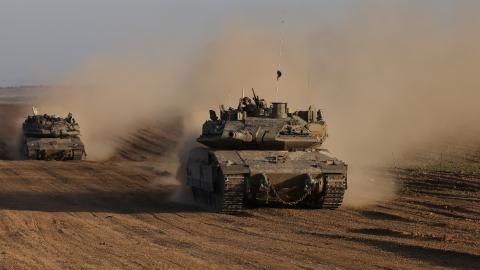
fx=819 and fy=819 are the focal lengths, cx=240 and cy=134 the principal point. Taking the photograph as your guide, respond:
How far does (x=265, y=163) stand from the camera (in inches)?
716

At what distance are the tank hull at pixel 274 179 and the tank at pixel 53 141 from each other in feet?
63.9

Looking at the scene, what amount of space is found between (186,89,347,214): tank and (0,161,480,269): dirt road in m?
0.46

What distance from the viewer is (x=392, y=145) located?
36719mm

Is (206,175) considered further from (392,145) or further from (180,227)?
(392,145)

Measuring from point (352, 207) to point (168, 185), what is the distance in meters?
8.89

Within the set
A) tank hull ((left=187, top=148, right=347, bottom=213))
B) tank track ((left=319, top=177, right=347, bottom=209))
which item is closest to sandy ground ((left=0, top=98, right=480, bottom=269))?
tank track ((left=319, top=177, right=347, bottom=209))

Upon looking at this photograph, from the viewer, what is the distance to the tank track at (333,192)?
17859mm

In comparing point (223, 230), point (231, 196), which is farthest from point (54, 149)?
point (223, 230)

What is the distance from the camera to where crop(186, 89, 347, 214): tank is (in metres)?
17.8

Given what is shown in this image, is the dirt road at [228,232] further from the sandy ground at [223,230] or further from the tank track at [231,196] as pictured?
the tank track at [231,196]

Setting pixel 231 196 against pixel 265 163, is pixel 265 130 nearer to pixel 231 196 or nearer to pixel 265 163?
pixel 265 163

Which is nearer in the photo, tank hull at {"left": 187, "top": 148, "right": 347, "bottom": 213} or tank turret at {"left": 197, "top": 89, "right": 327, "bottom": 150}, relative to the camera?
tank hull at {"left": 187, "top": 148, "right": 347, "bottom": 213}

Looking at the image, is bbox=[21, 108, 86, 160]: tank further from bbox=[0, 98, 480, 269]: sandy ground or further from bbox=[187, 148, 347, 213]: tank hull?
bbox=[187, 148, 347, 213]: tank hull

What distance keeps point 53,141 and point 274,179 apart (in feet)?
70.5
